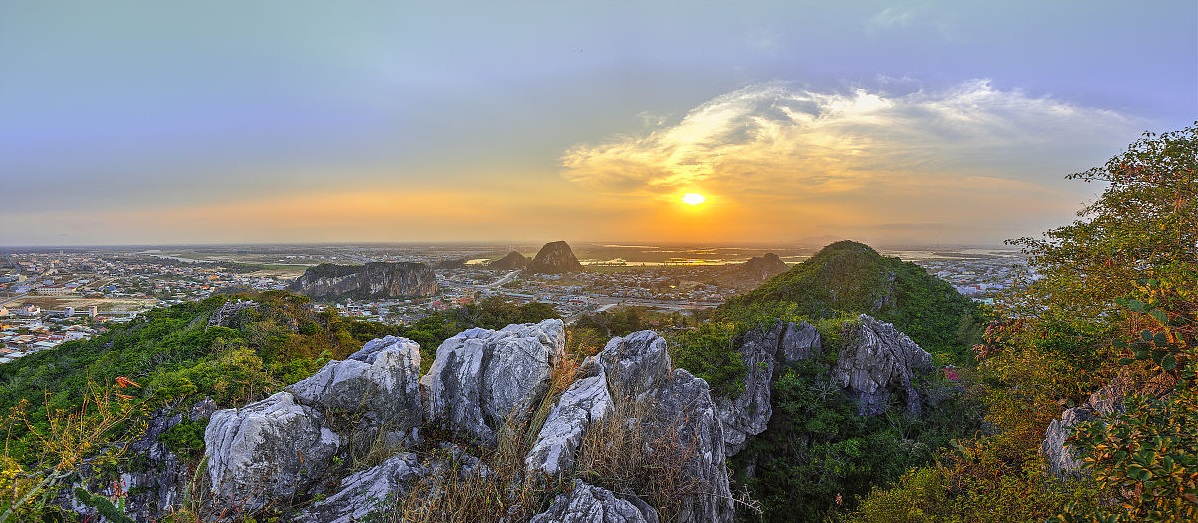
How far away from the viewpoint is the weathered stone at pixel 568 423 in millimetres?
5070

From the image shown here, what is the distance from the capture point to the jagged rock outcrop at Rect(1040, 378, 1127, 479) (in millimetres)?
4930

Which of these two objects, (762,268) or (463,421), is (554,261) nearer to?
(762,268)

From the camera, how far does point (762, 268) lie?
4456 cm

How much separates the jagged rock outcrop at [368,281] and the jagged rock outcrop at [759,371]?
37.4 metres

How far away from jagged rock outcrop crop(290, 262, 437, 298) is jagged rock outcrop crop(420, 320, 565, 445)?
3859 centimetres


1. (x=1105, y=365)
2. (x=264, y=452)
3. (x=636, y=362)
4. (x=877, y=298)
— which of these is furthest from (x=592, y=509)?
(x=877, y=298)

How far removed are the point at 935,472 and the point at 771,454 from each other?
5816 millimetres

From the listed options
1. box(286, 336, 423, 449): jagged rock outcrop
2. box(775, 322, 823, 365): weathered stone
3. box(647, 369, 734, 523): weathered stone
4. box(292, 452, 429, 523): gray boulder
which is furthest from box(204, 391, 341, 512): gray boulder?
box(775, 322, 823, 365): weathered stone

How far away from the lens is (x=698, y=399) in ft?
26.0

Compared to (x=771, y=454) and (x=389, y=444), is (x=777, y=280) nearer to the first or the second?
(x=771, y=454)

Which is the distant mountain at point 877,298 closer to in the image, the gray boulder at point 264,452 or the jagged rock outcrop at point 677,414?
the jagged rock outcrop at point 677,414

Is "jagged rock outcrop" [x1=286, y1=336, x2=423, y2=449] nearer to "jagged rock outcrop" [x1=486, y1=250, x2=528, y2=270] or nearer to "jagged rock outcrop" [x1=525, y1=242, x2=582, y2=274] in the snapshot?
"jagged rock outcrop" [x1=525, y1=242, x2=582, y2=274]

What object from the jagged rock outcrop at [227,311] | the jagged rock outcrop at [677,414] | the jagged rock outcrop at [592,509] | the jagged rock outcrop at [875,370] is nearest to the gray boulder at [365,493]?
the jagged rock outcrop at [592,509]

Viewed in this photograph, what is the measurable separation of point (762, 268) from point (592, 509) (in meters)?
44.3
